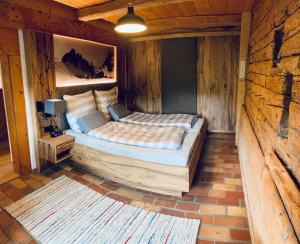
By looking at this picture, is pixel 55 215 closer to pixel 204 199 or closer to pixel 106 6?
pixel 204 199

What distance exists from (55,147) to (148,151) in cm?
125

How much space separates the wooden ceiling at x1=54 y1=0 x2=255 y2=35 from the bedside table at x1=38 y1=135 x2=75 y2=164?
6.40ft

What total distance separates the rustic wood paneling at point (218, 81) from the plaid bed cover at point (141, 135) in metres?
1.91

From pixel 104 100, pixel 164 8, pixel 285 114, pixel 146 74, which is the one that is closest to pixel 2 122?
pixel 104 100

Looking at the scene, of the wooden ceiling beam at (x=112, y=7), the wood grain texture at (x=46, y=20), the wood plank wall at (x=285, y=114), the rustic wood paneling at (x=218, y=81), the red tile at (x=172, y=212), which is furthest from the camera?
the rustic wood paneling at (x=218, y=81)

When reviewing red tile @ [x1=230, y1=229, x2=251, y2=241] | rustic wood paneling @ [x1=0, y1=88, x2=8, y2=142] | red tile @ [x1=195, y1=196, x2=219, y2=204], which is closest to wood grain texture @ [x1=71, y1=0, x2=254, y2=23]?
rustic wood paneling @ [x1=0, y1=88, x2=8, y2=142]

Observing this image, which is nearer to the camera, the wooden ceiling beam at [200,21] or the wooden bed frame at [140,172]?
Result: the wooden bed frame at [140,172]

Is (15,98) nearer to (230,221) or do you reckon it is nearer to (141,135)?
(141,135)

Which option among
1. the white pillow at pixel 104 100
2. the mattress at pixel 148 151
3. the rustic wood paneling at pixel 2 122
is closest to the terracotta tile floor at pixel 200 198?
the mattress at pixel 148 151

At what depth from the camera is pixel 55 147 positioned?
288cm

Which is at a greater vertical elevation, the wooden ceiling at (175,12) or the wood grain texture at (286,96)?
the wooden ceiling at (175,12)

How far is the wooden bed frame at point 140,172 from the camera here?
8.05ft

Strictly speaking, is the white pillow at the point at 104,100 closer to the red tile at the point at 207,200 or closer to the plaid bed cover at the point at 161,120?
the plaid bed cover at the point at 161,120

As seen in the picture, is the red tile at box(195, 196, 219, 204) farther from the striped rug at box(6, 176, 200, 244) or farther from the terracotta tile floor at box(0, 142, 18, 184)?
the terracotta tile floor at box(0, 142, 18, 184)
